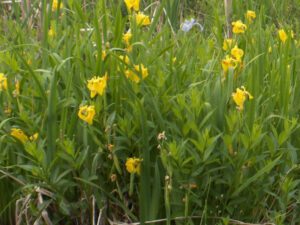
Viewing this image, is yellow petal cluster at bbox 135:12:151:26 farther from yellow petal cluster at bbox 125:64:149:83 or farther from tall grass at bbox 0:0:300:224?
yellow petal cluster at bbox 125:64:149:83

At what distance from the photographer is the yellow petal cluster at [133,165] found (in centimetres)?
197

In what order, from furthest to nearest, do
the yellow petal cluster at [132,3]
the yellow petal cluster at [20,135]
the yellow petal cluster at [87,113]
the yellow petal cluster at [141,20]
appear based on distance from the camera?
the yellow petal cluster at [141,20]
the yellow petal cluster at [132,3]
the yellow petal cluster at [20,135]
the yellow petal cluster at [87,113]

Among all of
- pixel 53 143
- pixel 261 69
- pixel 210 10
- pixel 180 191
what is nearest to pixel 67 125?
pixel 53 143

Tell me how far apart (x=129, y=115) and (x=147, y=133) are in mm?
126

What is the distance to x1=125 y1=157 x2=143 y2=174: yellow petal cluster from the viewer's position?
77.7 inches

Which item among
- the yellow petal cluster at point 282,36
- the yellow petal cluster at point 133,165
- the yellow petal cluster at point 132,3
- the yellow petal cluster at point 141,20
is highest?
the yellow petal cluster at point 132,3

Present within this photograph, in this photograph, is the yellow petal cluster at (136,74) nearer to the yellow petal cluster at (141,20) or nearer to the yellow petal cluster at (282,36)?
the yellow petal cluster at (141,20)

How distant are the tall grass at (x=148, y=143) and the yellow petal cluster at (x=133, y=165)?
2 cm

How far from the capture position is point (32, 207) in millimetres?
2012

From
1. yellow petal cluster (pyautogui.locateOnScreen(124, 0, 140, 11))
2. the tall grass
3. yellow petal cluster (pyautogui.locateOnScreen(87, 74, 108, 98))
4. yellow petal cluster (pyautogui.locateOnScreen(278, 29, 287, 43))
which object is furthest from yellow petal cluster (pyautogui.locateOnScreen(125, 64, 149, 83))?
yellow petal cluster (pyautogui.locateOnScreen(278, 29, 287, 43))

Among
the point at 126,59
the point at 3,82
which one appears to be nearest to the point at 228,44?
the point at 126,59

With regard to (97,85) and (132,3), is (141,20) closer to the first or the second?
(132,3)

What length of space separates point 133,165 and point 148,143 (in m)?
0.08

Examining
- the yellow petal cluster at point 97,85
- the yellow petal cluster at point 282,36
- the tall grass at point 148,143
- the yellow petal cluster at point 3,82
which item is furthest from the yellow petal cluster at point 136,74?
the yellow petal cluster at point 282,36
